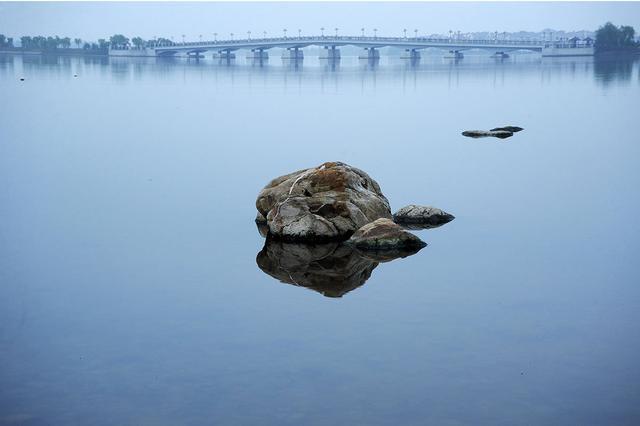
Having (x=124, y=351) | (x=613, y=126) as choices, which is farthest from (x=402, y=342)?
(x=613, y=126)

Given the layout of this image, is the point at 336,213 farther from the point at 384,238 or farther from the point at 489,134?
the point at 489,134

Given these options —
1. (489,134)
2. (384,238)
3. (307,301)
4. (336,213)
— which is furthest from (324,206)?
(489,134)

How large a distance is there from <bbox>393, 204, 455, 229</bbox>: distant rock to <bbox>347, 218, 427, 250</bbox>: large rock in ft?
6.75

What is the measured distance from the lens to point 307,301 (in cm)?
1488

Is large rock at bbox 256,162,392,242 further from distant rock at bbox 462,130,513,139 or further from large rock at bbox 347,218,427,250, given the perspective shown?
distant rock at bbox 462,130,513,139

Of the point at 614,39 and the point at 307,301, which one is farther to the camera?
the point at 614,39

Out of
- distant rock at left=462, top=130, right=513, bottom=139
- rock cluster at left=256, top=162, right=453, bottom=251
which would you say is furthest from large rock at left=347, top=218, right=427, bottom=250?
distant rock at left=462, top=130, right=513, bottom=139

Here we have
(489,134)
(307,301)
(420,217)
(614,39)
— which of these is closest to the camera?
(307,301)

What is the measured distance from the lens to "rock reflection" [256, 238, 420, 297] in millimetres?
16000

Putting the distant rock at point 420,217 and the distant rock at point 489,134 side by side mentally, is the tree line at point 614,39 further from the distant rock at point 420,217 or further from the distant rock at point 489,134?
the distant rock at point 420,217

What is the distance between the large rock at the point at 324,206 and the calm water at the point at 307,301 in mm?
983

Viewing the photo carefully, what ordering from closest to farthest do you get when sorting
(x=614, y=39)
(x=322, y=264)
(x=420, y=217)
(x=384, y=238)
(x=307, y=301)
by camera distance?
(x=307, y=301), (x=322, y=264), (x=384, y=238), (x=420, y=217), (x=614, y=39)

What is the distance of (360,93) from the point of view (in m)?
73.4

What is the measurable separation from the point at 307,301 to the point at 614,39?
176 m
